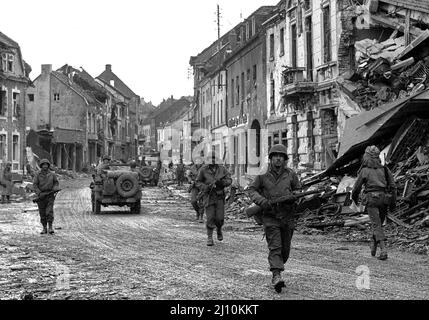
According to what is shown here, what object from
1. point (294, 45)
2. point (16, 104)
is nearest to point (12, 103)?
point (16, 104)

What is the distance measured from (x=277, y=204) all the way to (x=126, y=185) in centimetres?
1442

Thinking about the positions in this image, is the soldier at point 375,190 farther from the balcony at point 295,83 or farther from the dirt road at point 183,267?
the balcony at point 295,83

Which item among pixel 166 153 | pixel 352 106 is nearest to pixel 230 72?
pixel 352 106

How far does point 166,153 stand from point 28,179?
5508 cm

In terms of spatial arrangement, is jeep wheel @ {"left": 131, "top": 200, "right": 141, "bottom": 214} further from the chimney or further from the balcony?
the chimney

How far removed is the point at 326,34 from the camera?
26.6 metres

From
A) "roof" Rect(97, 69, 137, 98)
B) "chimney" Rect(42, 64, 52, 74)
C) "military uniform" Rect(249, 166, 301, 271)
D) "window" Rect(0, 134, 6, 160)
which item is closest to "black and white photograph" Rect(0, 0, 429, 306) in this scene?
"military uniform" Rect(249, 166, 301, 271)

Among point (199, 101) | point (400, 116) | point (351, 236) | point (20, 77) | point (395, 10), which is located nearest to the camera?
point (351, 236)

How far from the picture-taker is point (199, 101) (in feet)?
216

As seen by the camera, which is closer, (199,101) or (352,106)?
(352,106)

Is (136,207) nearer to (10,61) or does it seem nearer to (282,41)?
(282,41)

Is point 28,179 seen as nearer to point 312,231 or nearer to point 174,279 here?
point 312,231

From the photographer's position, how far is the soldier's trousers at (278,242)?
328 inches
